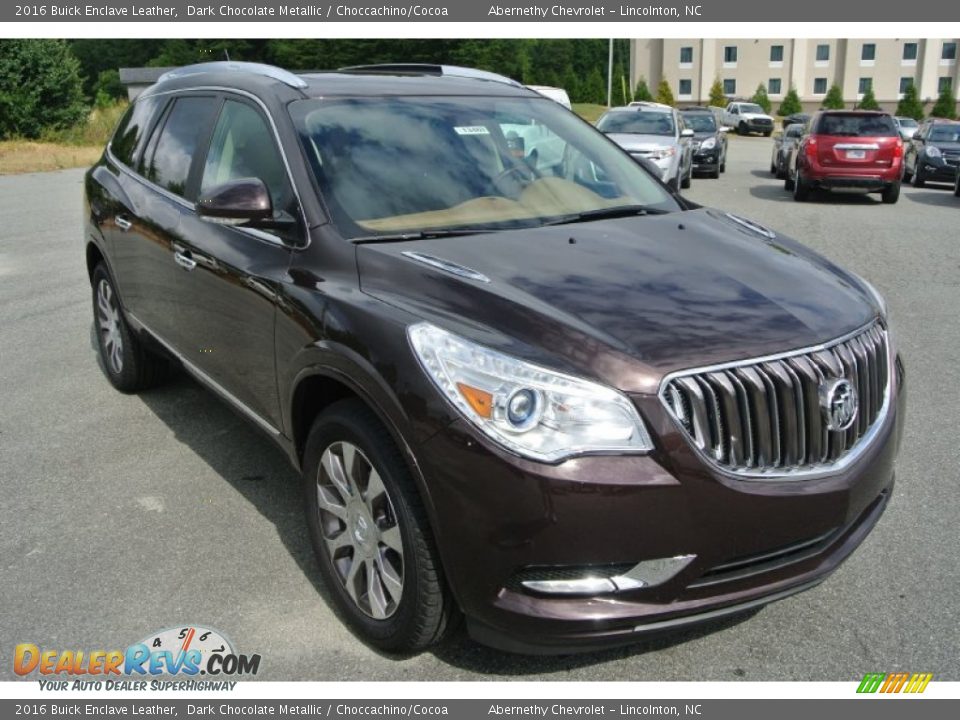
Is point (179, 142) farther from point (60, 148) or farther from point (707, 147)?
point (60, 148)

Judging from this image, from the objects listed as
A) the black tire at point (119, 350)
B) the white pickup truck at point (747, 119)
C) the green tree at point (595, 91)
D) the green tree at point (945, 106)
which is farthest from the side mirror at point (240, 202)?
the green tree at point (595, 91)

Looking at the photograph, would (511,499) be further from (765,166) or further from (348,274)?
(765,166)

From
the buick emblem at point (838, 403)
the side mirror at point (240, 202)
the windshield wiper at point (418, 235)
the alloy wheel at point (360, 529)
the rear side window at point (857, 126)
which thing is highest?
the side mirror at point (240, 202)

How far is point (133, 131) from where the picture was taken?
18.8 ft

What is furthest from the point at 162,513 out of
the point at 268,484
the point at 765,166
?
the point at 765,166

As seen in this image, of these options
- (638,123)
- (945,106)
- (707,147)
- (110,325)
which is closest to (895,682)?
(110,325)

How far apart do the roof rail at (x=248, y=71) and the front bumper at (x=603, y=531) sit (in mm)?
2176

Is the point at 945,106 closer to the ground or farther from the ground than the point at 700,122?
closer to the ground

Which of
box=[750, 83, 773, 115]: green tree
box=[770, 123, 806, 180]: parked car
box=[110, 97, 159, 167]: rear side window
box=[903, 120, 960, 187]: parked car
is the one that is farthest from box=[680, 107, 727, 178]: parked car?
box=[750, 83, 773, 115]: green tree

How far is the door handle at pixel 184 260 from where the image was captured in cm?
436

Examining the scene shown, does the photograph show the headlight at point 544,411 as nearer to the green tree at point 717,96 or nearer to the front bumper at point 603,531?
the front bumper at point 603,531

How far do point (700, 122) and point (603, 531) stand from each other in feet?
76.8

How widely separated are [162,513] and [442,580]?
6.63 feet
